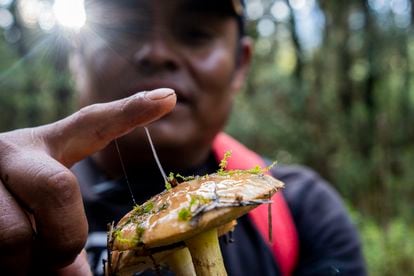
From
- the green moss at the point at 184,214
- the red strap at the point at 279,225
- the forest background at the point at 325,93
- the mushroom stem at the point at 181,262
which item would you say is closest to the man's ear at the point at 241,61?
the red strap at the point at 279,225

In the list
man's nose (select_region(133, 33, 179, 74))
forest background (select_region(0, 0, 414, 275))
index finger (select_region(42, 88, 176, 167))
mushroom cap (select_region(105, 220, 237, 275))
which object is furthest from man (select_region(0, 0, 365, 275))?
forest background (select_region(0, 0, 414, 275))

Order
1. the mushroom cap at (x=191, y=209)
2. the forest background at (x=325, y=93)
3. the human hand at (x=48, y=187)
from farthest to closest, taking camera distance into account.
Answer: the forest background at (x=325, y=93) < the human hand at (x=48, y=187) < the mushroom cap at (x=191, y=209)

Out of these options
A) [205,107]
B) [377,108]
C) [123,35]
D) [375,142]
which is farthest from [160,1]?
[377,108]

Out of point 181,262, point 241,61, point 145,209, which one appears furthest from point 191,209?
point 241,61

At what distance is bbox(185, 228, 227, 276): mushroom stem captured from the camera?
0.90 meters

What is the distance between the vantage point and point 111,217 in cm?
221

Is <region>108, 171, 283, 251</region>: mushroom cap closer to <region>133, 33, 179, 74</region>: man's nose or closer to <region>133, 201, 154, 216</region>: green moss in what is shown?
<region>133, 201, 154, 216</region>: green moss

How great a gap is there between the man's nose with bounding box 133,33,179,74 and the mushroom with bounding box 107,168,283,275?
127cm

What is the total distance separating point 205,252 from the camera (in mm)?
903

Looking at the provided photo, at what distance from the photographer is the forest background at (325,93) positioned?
34.3ft

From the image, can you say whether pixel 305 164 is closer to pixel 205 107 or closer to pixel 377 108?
pixel 377 108

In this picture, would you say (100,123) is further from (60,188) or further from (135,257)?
(135,257)

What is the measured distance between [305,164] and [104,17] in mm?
8765

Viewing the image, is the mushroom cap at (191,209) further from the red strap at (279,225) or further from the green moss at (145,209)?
the red strap at (279,225)
